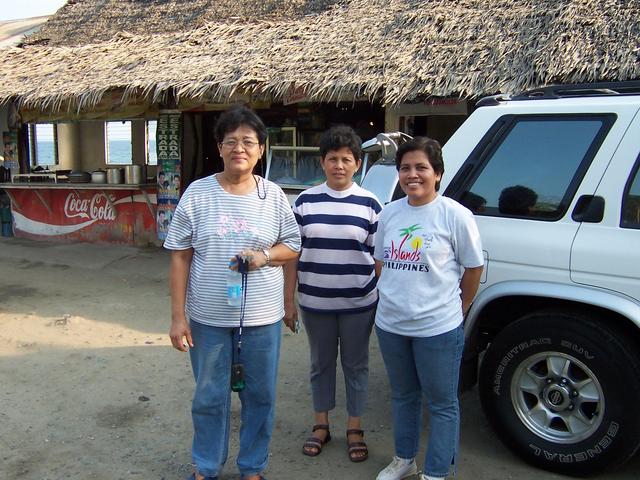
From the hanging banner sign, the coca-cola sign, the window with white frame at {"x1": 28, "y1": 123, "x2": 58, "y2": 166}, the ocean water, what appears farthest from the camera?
the ocean water

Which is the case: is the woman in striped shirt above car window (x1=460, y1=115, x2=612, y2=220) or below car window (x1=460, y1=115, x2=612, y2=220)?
below

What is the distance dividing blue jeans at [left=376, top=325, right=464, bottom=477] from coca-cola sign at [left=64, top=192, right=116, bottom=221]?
27.1 ft

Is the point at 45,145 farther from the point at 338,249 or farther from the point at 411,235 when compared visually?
the point at 411,235

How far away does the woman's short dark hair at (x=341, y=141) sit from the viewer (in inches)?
122

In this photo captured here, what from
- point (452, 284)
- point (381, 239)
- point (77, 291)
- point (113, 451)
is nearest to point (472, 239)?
point (452, 284)

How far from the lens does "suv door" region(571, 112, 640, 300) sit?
2.71m

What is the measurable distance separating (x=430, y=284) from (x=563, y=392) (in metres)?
0.91

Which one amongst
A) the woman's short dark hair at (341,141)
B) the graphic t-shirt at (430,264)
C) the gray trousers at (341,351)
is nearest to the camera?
the graphic t-shirt at (430,264)

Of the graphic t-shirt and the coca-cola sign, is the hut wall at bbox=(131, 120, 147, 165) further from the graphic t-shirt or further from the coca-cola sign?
the graphic t-shirt

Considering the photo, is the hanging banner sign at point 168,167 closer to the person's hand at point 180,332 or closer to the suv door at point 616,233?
the person's hand at point 180,332

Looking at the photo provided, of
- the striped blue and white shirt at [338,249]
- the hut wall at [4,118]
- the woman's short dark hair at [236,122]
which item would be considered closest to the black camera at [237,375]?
the striped blue and white shirt at [338,249]

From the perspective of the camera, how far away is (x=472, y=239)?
8.66 feet

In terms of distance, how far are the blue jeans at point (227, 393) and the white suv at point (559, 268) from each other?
109cm

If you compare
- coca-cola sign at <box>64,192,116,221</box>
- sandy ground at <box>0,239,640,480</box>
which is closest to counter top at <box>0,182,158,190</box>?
coca-cola sign at <box>64,192,116,221</box>
